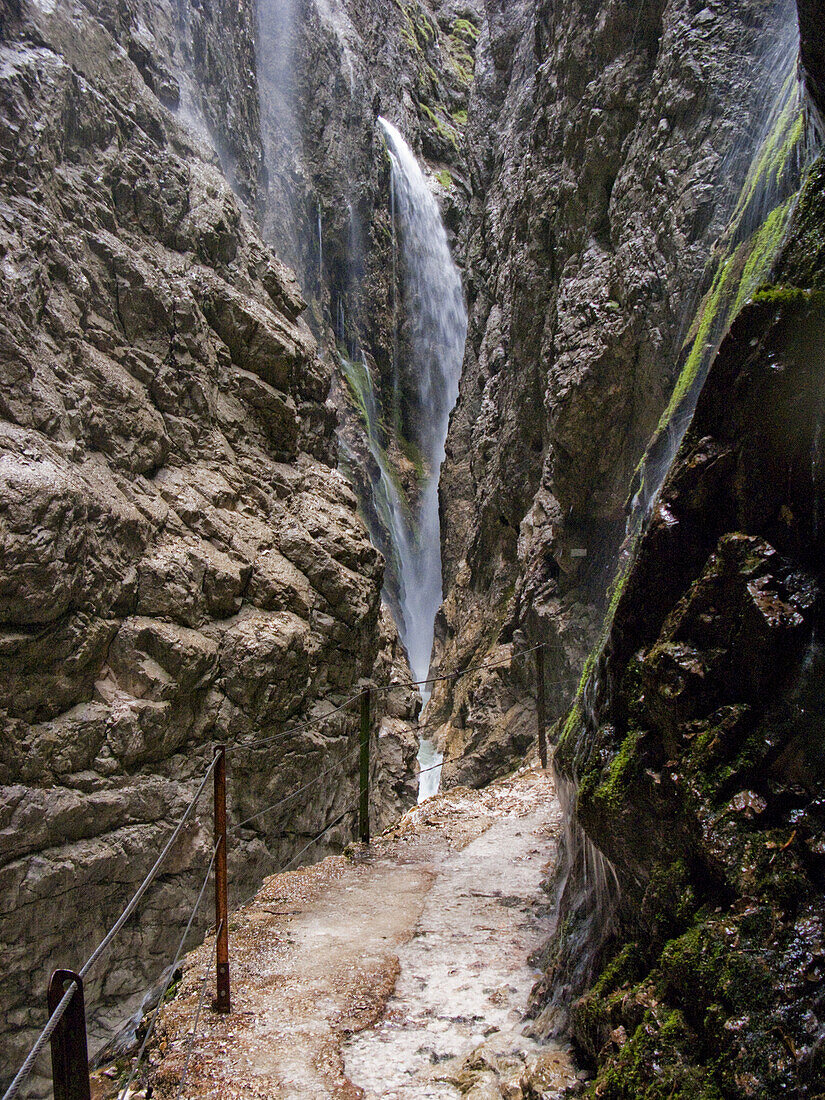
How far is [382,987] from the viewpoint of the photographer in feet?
11.3

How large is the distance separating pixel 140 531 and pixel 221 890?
5098 millimetres

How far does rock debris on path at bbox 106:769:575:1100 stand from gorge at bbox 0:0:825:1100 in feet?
1.09

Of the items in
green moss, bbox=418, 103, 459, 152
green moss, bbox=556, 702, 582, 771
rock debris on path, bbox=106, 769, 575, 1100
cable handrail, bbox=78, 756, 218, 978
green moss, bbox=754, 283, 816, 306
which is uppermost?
green moss, bbox=418, 103, 459, 152

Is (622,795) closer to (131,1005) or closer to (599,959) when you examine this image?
(599,959)

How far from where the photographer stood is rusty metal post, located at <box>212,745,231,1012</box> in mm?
3139

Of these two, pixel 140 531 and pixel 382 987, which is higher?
pixel 140 531

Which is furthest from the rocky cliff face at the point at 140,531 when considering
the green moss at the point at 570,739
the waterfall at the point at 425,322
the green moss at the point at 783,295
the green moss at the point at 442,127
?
the green moss at the point at 442,127

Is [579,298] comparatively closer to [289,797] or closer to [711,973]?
[289,797]

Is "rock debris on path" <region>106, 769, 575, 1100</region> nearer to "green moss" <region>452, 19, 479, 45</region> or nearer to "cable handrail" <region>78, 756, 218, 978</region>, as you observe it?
"cable handrail" <region>78, 756, 218, 978</region>

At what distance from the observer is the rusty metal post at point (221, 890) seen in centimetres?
314

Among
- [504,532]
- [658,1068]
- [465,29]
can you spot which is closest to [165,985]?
[658,1068]

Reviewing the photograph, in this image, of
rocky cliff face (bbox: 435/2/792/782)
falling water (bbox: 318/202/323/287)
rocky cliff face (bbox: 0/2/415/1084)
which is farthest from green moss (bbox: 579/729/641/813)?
falling water (bbox: 318/202/323/287)

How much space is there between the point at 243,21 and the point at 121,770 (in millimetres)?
17274

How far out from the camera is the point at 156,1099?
2.62 m
